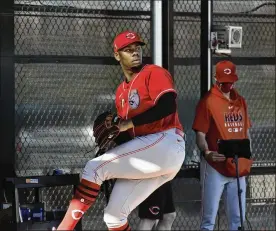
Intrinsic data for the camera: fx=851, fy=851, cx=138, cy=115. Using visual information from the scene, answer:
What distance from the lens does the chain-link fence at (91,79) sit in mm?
8359

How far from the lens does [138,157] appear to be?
654 centimetres

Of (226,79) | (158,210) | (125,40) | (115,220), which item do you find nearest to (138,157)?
(115,220)

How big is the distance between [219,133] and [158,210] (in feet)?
3.24

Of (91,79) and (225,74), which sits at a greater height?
(225,74)

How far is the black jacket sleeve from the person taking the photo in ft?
21.4

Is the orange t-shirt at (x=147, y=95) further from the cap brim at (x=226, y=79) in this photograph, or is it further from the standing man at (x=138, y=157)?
the cap brim at (x=226, y=79)

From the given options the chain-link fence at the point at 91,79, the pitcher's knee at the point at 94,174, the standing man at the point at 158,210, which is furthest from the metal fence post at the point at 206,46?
the pitcher's knee at the point at 94,174

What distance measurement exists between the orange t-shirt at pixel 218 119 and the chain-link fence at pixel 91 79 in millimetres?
699

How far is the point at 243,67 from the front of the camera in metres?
9.20

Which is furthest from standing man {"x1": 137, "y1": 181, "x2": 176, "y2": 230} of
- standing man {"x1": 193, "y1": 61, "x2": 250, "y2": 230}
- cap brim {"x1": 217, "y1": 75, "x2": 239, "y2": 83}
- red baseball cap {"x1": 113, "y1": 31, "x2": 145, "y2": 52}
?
red baseball cap {"x1": 113, "y1": 31, "x2": 145, "y2": 52}

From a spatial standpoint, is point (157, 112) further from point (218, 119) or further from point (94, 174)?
point (218, 119)

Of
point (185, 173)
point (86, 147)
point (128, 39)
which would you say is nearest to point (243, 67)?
point (185, 173)

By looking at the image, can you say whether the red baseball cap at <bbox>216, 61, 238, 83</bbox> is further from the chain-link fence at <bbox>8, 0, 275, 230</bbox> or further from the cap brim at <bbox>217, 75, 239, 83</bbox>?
the chain-link fence at <bbox>8, 0, 275, 230</bbox>

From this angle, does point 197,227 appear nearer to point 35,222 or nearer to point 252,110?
point 252,110
